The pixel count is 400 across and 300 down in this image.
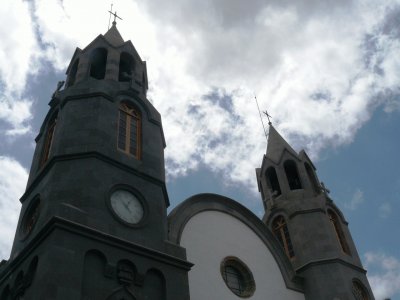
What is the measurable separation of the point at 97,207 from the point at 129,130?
4751 millimetres

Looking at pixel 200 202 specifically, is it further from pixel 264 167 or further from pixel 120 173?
pixel 264 167

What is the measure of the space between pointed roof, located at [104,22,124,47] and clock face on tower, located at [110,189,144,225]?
30.8 ft

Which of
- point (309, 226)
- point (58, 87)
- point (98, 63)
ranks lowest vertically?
point (309, 226)

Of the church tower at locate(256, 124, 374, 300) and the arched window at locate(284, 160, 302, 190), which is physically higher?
the arched window at locate(284, 160, 302, 190)

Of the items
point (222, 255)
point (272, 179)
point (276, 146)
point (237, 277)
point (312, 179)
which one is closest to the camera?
point (222, 255)

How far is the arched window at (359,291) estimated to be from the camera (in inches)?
860

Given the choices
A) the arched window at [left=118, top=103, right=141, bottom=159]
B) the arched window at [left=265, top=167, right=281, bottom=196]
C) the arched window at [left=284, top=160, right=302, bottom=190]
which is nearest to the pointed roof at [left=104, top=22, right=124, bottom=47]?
the arched window at [left=118, top=103, right=141, bottom=159]

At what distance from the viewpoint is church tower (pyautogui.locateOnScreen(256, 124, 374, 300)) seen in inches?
850

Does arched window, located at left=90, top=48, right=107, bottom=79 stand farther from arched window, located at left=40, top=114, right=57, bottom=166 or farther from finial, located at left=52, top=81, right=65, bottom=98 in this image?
arched window, located at left=40, top=114, right=57, bottom=166

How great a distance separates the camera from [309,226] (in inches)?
939

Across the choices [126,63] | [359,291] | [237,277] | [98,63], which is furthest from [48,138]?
[359,291]

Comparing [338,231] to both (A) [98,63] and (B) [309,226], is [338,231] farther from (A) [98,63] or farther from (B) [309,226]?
(A) [98,63]

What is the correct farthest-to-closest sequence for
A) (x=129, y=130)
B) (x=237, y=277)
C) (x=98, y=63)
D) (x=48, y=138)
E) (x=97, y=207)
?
1. (x=98, y=63)
2. (x=237, y=277)
3. (x=48, y=138)
4. (x=129, y=130)
5. (x=97, y=207)

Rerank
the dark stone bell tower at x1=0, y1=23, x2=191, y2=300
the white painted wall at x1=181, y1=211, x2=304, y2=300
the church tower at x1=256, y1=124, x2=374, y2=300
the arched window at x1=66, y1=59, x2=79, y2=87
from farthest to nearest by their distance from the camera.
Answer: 1. the church tower at x1=256, y1=124, x2=374, y2=300
2. the arched window at x1=66, y1=59, x2=79, y2=87
3. the white painted wall at x1=181, y1=211, x2=304, y2=300
4. the dark stone bell tower at x1=0, y1=23, x2=191, y2=300
